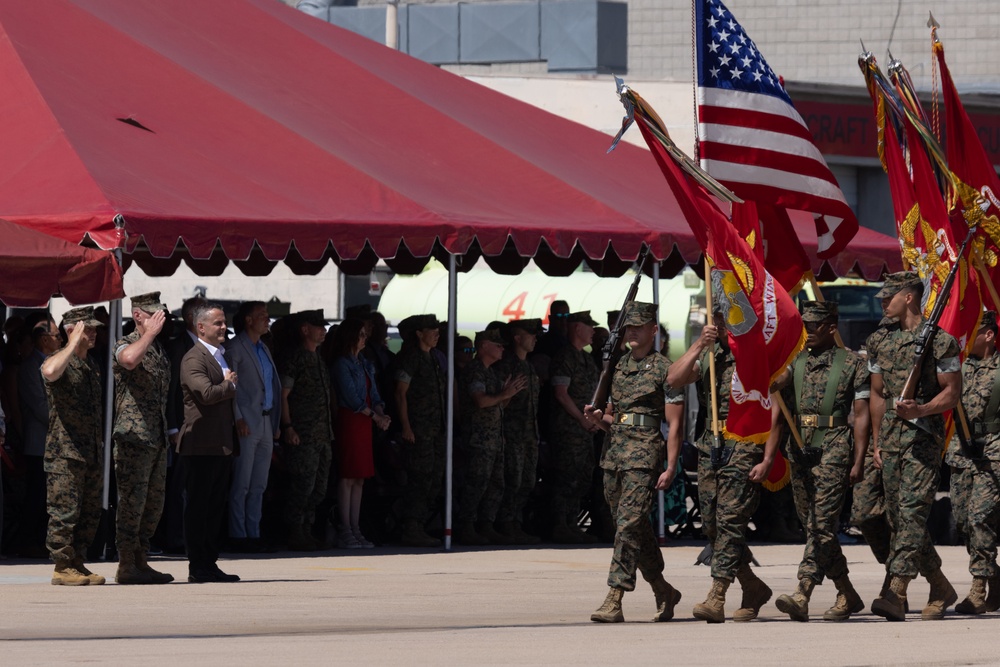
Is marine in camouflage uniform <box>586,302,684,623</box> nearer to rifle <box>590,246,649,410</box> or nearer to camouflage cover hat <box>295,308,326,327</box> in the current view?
rifle <box>590,246,649,410</box>

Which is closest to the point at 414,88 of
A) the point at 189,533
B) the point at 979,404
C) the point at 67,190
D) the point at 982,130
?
the point at 67,190

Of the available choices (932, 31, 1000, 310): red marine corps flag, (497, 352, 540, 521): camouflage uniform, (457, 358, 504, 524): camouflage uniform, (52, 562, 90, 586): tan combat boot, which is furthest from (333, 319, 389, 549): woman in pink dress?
(932, 31, 1000, 310): red marine corps flag

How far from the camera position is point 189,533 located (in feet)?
43.7

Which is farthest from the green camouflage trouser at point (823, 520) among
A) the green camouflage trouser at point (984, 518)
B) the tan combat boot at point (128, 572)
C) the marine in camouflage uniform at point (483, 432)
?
the marine in camouflage uniform at point (483, 432)

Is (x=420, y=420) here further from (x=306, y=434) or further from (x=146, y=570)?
(x=146, y=570)

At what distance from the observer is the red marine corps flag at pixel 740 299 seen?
11.4 metres

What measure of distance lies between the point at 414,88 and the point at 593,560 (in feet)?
19.5

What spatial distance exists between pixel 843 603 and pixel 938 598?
60cm

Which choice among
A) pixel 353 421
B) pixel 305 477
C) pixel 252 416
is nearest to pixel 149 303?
pixel 252 416

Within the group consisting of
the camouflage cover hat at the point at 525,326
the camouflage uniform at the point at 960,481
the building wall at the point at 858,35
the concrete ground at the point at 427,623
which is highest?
the building wall at the point at 858,35

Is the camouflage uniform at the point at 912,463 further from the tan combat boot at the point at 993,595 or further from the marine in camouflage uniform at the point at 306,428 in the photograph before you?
the marine in camouflage uniform at the point at 306,428

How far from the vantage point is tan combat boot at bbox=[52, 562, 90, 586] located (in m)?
13.2

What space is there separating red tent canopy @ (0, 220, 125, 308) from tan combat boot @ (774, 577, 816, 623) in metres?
5.53

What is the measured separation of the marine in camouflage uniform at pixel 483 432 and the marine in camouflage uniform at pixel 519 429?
0.15m
